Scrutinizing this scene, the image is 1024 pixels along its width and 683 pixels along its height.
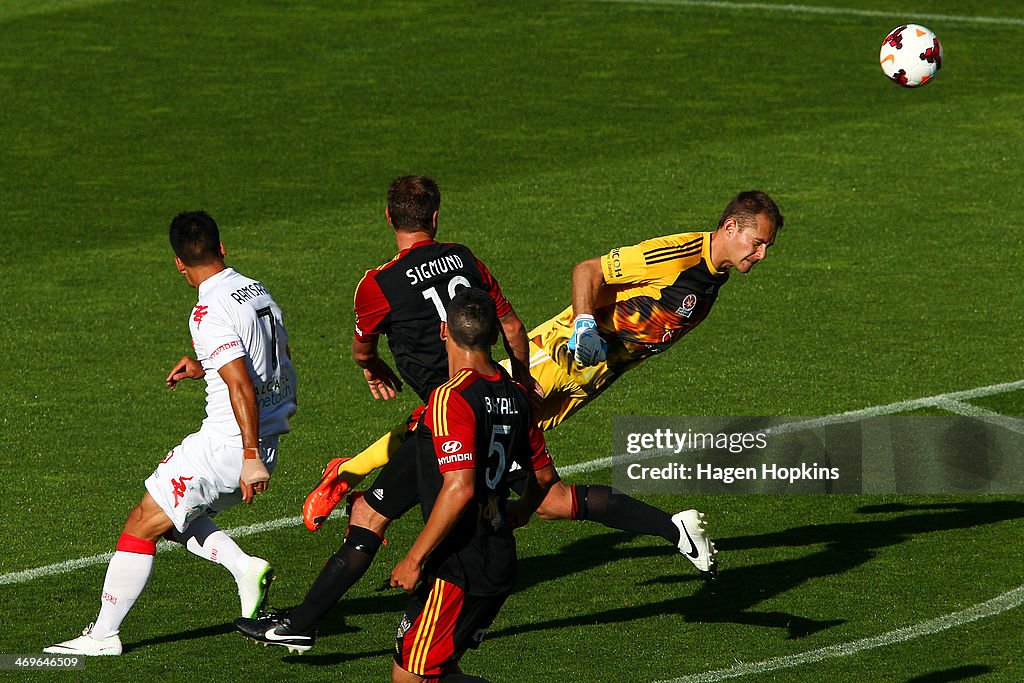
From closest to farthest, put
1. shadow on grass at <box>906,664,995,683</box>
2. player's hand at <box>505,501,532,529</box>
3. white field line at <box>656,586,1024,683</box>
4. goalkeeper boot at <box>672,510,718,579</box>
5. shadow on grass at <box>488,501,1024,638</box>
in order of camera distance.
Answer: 1. player's hand at <box>505,501,532,529</box>
2. shadow on grass at <box>906,664,995,683</box>
3. white field line at <box>656,586,1024,683</box>
4. goalkeeper boot at <box>672,510,718,579</box>
5. shadow on grass at <box>488,501,1024,638</box>

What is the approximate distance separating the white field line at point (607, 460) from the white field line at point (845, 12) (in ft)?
41.7

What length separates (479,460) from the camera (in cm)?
641

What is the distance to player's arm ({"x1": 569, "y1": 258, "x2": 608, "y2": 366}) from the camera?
28.8 ft

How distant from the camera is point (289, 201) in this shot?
55.2 ft

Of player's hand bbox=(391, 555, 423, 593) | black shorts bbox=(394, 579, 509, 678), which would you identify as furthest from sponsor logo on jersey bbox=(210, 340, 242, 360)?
player's hand bbox=(391, 555, 423, 593)

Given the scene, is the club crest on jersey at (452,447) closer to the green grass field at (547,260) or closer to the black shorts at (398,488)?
the black shorts at (398,488)

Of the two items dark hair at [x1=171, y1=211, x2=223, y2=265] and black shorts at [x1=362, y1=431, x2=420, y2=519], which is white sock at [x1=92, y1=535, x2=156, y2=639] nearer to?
black shorts at [x1=362, y1=431, x2=420, y2=519]

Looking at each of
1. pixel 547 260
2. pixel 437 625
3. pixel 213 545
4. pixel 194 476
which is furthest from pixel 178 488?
pixel 547 260

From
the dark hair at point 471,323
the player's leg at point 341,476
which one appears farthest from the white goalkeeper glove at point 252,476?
the dark hair at point 471,323

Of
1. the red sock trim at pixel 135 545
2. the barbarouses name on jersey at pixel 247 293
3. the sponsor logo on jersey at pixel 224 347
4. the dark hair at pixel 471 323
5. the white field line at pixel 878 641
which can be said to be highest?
the barbarouses name on jersey at pixel 247 293

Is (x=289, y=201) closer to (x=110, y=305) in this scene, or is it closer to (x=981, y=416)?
(x=110, y=305)

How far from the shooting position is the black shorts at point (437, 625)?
656cm

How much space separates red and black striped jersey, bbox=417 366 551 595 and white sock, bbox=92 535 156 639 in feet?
6.39

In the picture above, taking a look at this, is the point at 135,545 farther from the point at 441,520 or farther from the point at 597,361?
the point at 597,361
